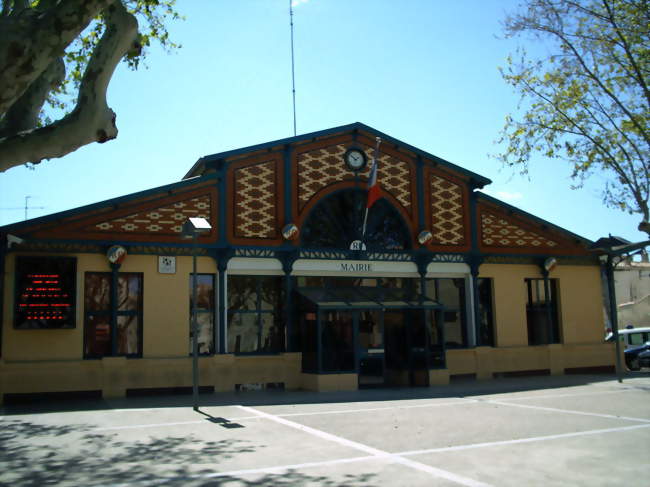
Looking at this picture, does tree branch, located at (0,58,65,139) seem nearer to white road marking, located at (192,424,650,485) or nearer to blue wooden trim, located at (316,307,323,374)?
white road marking, located at (192,424,650,485)

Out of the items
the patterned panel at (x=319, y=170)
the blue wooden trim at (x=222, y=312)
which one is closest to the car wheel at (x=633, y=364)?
the patterned panel at (x=319, y=170)

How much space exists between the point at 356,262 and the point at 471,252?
14.4 ft

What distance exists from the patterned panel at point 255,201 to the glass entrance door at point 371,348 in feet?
12.6

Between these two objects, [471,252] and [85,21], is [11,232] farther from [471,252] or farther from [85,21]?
[471,252]

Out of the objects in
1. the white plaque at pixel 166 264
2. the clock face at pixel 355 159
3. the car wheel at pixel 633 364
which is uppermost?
the clock face at pixel 355 159

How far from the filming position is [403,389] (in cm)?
1867

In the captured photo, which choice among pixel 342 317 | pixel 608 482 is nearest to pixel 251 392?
pixel 342 317

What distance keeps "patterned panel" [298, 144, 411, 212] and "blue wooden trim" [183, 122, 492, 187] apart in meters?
0.50

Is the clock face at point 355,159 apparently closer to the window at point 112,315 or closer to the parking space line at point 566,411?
the window at point 112,315

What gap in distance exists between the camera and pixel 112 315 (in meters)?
17.4

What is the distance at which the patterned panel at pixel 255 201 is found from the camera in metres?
19.1

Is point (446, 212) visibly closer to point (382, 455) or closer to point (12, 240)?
point (12, 240)

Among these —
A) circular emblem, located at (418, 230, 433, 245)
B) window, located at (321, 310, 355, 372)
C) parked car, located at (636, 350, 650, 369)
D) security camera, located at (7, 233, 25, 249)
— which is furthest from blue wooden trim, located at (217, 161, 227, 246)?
parked car, located at (636, 350, 650, 369)

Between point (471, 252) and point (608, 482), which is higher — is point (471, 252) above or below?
above
